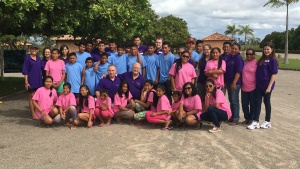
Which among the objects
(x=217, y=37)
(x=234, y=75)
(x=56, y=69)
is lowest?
(x=234, y=75)

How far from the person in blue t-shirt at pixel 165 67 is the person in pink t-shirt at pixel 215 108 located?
1072 millimetres

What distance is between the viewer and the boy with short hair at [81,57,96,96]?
24.3 ft

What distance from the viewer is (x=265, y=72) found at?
6602 mm

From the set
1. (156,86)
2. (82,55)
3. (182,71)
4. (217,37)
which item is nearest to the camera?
(182,71)

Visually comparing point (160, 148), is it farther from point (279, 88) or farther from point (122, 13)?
point (279, 88)

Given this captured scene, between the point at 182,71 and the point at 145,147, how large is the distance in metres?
2.04

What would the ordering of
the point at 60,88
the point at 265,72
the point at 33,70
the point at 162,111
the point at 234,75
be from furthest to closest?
the point at 33,70 < the point at 60,88 < the point at 234,75 < the point at 162,111 < the point at 265,72

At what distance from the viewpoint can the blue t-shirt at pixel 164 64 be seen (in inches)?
289

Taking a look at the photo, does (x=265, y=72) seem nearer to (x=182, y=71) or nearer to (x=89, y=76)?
(x=182, y=71)

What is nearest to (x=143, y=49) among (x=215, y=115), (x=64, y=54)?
(x=64, y=54)

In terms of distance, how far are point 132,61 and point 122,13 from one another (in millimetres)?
2716

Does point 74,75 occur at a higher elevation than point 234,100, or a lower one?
higher

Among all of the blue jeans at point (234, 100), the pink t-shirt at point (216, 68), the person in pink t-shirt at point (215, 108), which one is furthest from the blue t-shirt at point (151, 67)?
the blue jeans at point (234, 100)

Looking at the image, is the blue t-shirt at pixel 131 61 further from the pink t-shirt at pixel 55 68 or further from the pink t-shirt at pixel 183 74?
the pink t-shirt at pixel 55 68
